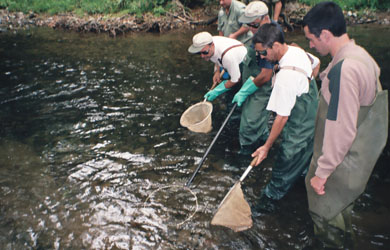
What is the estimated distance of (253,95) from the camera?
12.6 ft

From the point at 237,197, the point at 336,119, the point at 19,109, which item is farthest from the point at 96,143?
the point at 336,119

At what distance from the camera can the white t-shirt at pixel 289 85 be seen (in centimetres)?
251

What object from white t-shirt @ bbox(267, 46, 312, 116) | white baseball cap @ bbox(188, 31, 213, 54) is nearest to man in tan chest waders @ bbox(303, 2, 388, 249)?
white t-shirt @ bbox(267, 46, 312, 116)

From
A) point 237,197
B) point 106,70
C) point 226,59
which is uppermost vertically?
point 226,59

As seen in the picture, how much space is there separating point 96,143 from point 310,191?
357cm

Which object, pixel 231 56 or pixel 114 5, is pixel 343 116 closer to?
pixel 231 56

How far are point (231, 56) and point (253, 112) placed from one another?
2.97 ft

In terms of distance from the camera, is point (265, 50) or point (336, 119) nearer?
point (336, 119)

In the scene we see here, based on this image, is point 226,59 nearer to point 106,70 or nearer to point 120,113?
point 120,113

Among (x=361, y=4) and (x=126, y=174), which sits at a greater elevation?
(x=361, y=4)

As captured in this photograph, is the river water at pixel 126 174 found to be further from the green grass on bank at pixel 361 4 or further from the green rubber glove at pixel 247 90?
the green grass on bank at pixel 361 4

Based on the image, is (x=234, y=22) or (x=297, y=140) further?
(x=234, y=22)

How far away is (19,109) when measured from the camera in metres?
5.81

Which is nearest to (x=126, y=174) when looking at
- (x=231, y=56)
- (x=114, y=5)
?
(x=231, y=56)
